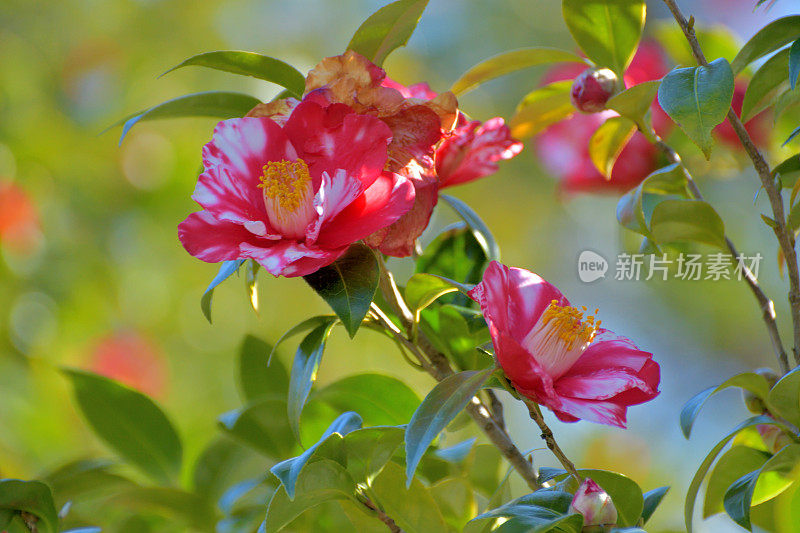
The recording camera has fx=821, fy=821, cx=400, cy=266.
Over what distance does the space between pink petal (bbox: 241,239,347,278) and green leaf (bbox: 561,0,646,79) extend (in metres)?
0.29

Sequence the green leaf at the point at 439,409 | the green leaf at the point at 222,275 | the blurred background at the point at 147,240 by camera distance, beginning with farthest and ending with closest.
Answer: the blurred background at the point at 147,240 < the green leaf at the point at 222,275 < the green leaf at the point at 439,409

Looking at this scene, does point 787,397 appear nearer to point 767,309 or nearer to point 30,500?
point 767,309

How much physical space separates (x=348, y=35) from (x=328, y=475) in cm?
209

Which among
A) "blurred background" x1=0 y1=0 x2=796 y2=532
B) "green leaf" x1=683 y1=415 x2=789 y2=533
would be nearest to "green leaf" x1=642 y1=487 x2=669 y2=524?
"green leaf" x1=683 y1=415 x2=789 y2=533

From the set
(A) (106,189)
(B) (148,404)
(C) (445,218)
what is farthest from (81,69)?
(B) (148,404)

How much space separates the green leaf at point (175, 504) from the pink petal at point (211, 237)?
337 millimetres

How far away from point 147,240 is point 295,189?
135cm

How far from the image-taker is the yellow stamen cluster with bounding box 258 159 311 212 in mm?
502

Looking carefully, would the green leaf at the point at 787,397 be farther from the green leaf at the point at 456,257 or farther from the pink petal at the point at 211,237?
the pink petal at the point at 211,237

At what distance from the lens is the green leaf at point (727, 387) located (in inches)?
21.6

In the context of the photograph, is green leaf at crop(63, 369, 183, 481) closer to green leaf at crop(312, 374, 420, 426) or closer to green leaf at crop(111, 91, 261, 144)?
green leaf at crop(312, 374, 420, 426)

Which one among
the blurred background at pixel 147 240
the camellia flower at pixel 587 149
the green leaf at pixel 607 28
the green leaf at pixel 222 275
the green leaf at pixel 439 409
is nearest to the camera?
the green leaf at pixel 439 409

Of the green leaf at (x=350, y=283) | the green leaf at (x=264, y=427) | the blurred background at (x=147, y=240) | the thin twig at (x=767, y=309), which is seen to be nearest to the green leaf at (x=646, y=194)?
the thin twig at (x=767, y=309)

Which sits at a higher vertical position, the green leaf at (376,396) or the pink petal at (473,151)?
the pink petal at (473,151)
